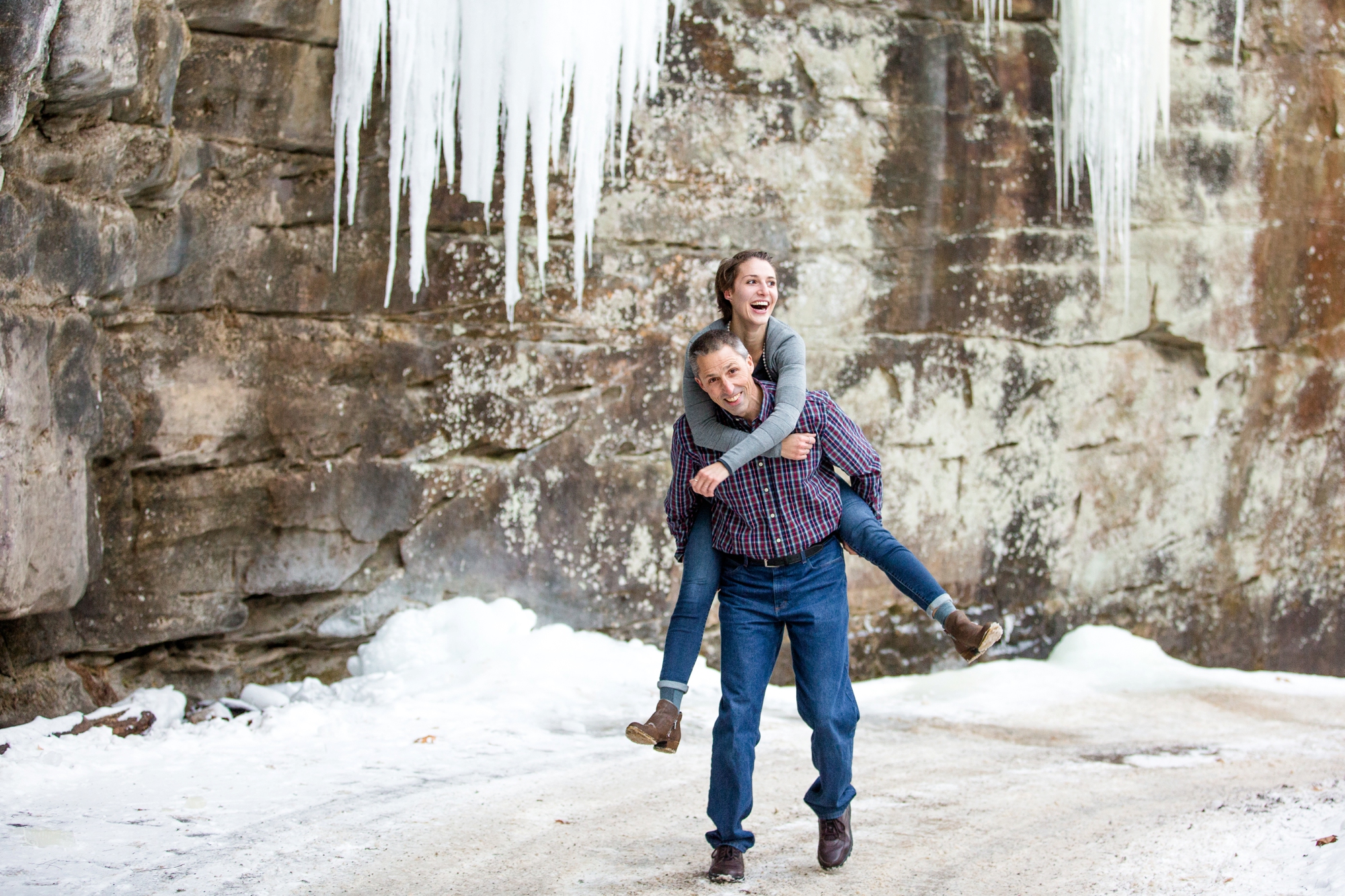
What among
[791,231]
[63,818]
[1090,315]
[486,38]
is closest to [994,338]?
[1090,315]

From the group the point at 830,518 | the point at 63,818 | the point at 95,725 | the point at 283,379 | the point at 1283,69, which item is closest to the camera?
the point at 830,518

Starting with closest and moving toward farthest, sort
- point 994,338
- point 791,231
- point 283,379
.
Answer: point 283,379, point 791,231, point 994,338

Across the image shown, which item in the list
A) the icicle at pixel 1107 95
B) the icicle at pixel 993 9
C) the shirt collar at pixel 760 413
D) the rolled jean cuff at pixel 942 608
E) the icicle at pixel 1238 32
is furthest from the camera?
the icicle at pixel 1238 32

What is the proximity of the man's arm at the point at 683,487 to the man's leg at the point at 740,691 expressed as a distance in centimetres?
19

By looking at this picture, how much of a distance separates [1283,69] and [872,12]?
2.50 m

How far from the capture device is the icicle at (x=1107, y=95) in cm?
629

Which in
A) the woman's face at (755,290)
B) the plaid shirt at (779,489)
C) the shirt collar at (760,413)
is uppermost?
the woman's face at (755,290)

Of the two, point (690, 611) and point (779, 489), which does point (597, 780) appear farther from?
point (779, 489)

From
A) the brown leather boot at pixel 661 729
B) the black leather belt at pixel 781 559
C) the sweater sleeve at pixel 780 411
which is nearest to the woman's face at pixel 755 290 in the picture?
the sweater sleeve at pixel 780 411

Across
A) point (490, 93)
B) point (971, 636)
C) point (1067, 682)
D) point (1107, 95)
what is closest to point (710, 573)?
point (971, 636)

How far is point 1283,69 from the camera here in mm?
6758

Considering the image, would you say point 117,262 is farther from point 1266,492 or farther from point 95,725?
point 1266,492

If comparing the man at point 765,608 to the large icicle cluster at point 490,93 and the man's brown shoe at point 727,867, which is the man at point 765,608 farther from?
the large icicle cluster at point 490,93

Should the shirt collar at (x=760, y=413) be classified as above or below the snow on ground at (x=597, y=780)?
above
